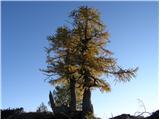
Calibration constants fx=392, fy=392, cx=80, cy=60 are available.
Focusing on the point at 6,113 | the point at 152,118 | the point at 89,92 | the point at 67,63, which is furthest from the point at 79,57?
the point at 152,118

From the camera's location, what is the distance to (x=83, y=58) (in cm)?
2548

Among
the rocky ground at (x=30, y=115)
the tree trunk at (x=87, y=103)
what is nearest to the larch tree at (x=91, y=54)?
the tree trunk at (x=87, y=103)

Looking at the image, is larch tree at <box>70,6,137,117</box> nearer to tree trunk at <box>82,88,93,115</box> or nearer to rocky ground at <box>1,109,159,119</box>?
tree trunk at <box>82,88,93,115</box>

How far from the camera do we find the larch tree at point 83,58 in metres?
25.6

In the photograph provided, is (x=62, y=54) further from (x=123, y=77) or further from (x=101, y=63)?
(x=123, y=77)

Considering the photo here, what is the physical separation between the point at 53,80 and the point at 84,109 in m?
3.24

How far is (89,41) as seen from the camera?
2634 centimetres

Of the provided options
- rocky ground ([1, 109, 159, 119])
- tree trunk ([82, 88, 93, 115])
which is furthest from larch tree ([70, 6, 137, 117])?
rocky ground ([1, 109, 159, 119])

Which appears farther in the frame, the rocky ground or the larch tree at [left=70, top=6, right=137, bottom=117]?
the larch tree at [left=70, top=6, right=137, bottom=117]

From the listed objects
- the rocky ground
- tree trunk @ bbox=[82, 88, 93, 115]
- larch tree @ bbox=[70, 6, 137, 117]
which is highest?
larch tree @ bbox=[70, 6, 137, 117]

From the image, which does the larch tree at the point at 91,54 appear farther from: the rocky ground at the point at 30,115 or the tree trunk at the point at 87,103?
the rocky ground at the point at 30,115

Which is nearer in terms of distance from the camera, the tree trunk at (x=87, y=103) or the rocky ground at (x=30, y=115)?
the rocky ground at (x=30, y=115)

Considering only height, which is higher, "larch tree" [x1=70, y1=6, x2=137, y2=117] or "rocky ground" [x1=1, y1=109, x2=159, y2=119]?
"larch tree" [x1=70, y1=6, x2=137, y2=117]

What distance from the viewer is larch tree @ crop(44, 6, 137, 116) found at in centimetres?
2559
